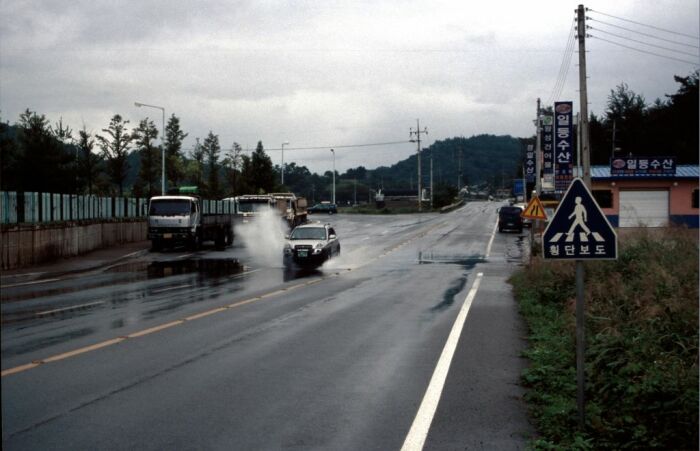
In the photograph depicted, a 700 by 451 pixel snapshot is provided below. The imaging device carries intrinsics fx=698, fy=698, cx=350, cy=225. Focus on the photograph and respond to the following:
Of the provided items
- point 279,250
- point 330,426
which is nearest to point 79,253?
point 279,250

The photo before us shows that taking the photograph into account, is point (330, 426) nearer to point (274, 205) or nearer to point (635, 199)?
point (274, 205)

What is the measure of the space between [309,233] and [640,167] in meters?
35.0

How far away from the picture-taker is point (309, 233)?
2841cm

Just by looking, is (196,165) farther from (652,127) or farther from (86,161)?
(652,127)

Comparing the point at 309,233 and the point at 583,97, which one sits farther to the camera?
the point at 309,233

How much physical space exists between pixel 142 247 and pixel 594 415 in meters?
32.2

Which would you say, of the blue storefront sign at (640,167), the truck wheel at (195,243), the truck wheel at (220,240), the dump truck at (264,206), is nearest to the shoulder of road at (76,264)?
the truck wheel at (195,243)

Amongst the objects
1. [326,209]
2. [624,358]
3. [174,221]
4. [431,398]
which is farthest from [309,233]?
[326,209]

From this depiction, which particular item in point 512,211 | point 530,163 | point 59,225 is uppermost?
point 530,163

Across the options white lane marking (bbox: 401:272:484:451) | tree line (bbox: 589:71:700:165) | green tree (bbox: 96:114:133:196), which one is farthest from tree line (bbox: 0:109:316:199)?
tree line (bbox: 589:71:700:165)

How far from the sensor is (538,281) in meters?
18.7

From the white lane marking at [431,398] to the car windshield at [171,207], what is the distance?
79.2 feet

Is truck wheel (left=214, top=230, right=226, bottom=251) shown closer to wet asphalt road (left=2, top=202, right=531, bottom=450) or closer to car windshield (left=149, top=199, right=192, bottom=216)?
car windshield (left=149, top=199, right=192, bottom=216)

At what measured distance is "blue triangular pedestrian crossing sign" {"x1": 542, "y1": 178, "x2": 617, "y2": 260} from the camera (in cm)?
634
